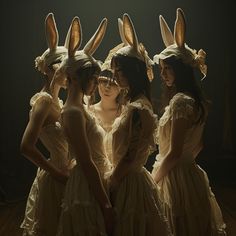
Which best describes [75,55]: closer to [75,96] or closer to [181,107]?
[75,96]

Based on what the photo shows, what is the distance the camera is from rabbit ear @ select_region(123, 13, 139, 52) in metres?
1.53

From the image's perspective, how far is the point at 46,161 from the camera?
4.91 feet

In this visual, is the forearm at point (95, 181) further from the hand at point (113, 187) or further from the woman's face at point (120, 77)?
the woman's face at point (120, 77)

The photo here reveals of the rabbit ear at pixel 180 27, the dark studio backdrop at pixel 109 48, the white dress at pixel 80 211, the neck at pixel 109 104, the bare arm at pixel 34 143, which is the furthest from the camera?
the dark studio backdrop at pixel 109 48

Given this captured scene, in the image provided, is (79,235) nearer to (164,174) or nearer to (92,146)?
(92,146)

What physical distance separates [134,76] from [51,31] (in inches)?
13.5

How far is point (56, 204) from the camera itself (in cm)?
153

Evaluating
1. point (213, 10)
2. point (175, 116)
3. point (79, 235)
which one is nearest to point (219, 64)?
point (213, 10)

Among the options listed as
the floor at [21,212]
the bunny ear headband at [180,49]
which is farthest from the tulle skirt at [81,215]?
the floor at [21,212]

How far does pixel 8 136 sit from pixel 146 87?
0.95 m

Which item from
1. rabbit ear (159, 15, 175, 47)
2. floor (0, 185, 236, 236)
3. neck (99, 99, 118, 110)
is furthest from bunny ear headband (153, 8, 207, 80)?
floor (0, 185, 236, 236)

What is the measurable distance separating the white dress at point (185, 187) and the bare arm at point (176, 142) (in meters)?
0.02

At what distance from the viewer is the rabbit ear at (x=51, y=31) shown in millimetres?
1583

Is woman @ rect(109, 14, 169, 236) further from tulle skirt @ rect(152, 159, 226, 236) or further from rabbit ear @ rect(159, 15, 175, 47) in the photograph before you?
rabbit ear @ rect(159, 15, 175, 47)
